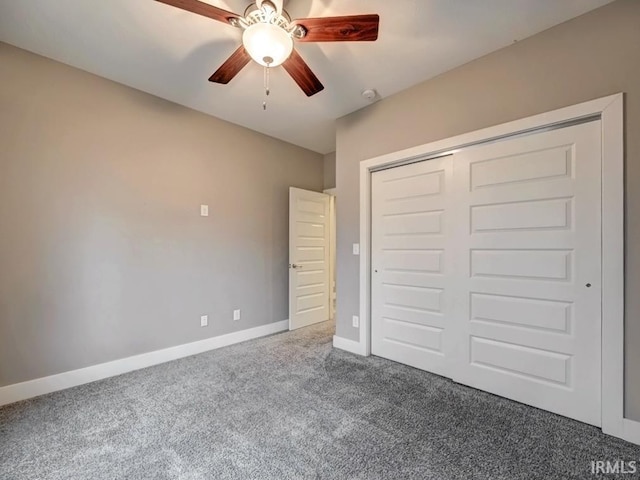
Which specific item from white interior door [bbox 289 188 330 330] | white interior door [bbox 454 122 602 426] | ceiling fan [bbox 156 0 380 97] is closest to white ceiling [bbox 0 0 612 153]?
ceiling fan [bbox 156 0 380 97]

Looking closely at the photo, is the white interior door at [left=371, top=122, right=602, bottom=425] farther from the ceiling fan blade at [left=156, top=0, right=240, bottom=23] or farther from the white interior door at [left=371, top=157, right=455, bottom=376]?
the ceiling fan blade at [left=156, top=0, right=240, bottom=23]

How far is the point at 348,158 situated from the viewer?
3.29m

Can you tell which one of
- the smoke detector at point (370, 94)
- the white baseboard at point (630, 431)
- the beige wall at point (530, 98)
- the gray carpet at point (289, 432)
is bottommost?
→ the gray carpet at point (289, 432)

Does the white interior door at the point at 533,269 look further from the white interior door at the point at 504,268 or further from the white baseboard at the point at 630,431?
the white baseboard at the point at 630,431

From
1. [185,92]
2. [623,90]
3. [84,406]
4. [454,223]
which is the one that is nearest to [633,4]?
[623,90]

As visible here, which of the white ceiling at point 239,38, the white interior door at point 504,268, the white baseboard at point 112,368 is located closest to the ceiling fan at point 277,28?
the white ceiling at point 239,38

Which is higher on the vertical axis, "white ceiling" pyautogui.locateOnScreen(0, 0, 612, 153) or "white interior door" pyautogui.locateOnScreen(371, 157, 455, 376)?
"white ceiling" pyautogui.locateOnScreen(0, 0, 612, 153)

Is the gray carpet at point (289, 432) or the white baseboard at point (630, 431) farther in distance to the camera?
the white baseboard at point (630, 431)

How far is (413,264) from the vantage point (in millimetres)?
2781

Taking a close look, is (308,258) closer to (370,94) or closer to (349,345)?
(349,345)

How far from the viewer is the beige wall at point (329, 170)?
467 cm

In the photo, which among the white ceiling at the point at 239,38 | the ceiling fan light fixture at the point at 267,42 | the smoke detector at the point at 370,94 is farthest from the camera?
the smoke detector at the point at 370,94

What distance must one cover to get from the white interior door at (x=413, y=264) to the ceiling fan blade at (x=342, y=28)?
136 cm

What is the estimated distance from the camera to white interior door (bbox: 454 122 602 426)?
74.5 inches
